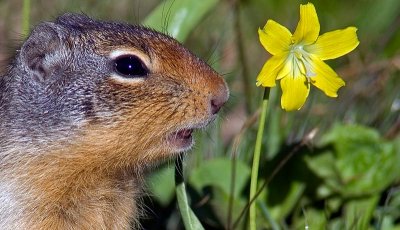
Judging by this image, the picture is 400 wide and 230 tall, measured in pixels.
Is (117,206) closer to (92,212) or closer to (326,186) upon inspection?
(92,212)

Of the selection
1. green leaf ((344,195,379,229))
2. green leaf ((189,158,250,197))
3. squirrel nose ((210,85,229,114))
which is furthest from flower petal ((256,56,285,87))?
green leaf ((189,158,250,197))

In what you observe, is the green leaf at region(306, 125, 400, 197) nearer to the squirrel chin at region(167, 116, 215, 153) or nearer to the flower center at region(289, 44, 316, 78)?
the squirrel chin at region(167, 116, 215, 153)

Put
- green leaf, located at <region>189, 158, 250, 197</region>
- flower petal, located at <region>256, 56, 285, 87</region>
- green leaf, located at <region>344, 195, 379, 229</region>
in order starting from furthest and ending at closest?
green leaf, located at <region>189, 158, 250, 197</region>, green leaf, located at <region>344, 195, 379, 229</region>, flower petal, located at <region>256, 56, 285, 87</region>

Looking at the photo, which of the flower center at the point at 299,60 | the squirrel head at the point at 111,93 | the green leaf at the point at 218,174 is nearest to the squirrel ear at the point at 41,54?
the squirrel head at the point at 111,93

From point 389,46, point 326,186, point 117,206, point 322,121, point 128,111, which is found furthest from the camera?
point 389,46

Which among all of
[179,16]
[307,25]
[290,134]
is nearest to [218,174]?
[290,134]

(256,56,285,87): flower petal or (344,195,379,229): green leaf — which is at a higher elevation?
(256,56,285,87): flower petal

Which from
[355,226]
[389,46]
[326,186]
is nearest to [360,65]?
[389,46]

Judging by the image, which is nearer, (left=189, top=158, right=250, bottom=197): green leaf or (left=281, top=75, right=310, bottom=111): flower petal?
(left=281, top=75, right=310, bottom=111): flower petal
